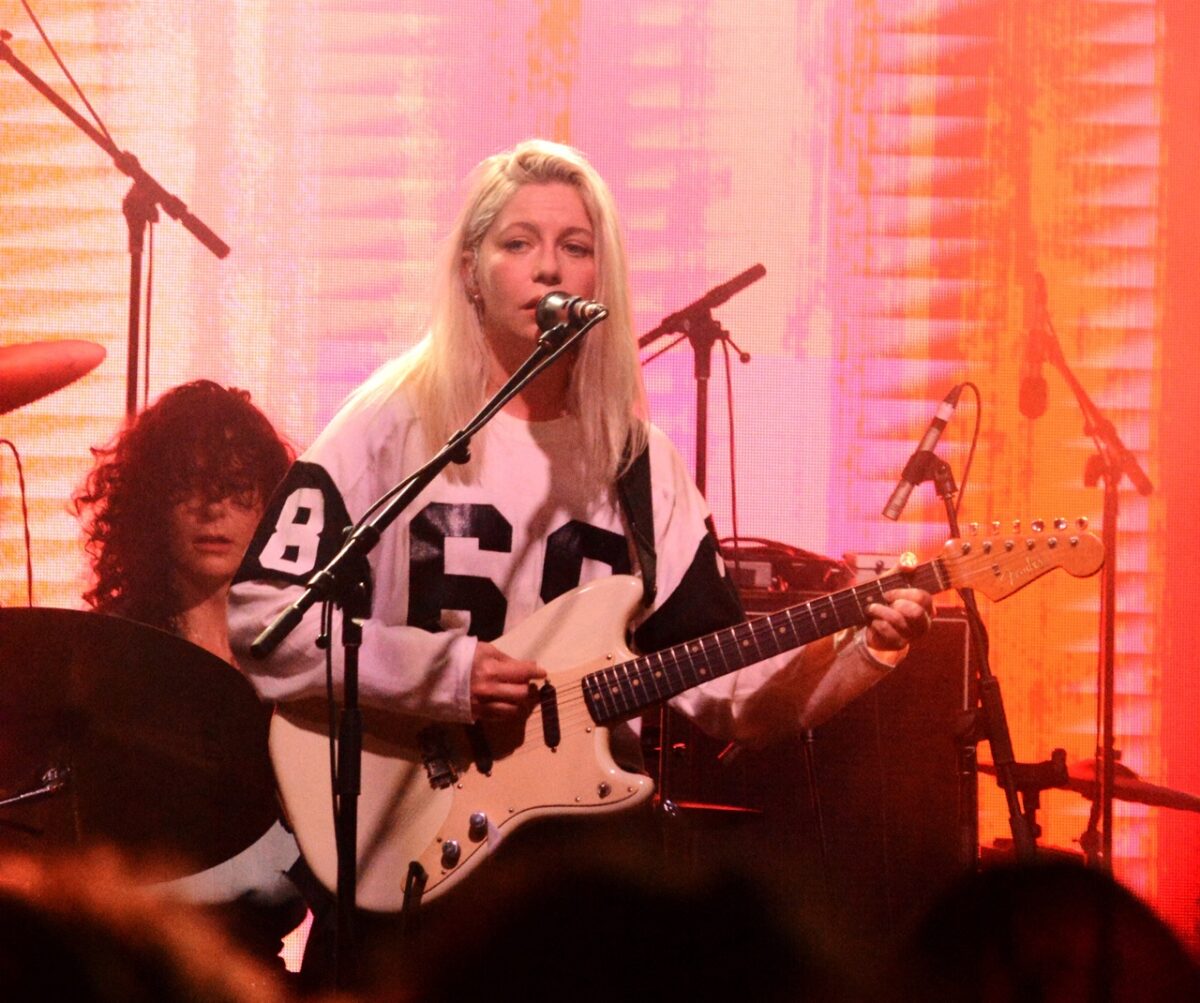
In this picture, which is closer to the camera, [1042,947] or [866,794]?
[1042,947]

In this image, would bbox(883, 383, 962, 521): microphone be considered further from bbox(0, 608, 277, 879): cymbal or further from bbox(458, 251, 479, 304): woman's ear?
bbox(0, 608, 277, 879): cymbal

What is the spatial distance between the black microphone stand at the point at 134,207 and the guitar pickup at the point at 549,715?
7.16 feet

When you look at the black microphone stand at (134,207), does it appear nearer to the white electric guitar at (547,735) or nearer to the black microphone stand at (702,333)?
the black microphone stand at (702,333)

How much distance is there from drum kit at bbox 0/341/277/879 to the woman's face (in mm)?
995

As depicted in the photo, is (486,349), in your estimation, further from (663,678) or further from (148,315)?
(148,315)

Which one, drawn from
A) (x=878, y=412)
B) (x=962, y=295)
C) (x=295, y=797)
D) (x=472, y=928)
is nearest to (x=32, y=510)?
→ (x=295, y=797)

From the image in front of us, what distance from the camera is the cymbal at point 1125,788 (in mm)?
4105

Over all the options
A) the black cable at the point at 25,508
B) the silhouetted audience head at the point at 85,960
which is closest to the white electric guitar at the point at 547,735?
the silhouetted audience head at the point at 85,960

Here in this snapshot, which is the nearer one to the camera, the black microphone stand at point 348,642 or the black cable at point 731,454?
the black microphone stand at point 348,642

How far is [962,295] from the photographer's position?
186 inches

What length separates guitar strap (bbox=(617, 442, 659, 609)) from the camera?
10.1 feet

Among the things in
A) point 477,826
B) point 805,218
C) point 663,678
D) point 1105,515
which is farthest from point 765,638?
point 805,218

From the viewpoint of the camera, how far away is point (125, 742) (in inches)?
117

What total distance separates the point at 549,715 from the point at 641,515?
506 millimetres
